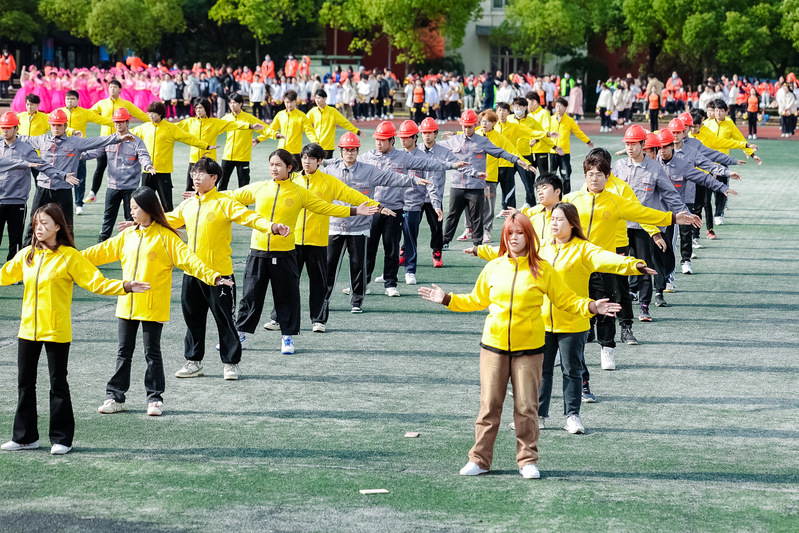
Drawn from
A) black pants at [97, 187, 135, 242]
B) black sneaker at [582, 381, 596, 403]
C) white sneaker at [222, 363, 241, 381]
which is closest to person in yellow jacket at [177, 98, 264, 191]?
black pants at [97, 187, 135, 242]

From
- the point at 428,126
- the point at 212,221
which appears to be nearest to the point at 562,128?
the point at 428,126

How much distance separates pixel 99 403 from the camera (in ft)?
30.5

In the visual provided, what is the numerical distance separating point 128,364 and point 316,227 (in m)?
3.49

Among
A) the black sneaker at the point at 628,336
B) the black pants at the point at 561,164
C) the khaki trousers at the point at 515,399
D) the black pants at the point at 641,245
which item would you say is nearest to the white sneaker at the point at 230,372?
the khaki trousers at the point at 515,399

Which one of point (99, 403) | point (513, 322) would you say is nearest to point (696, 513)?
Result: point (513, 322)

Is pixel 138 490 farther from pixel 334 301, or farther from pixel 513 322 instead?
pixel 334 301

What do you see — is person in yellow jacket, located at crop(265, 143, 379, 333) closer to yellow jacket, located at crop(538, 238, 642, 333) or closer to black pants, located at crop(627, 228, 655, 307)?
black pants, located at crop(627, 228, 655, 307)

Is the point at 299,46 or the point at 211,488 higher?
the point at 299,46

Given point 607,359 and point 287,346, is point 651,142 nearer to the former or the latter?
point 607,359

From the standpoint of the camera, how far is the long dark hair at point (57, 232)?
315 inches

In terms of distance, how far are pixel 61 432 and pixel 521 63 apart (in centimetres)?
6508

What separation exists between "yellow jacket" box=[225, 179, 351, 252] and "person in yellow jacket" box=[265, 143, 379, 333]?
2.22 feet

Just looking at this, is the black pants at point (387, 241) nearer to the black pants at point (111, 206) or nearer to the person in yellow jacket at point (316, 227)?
the person in yellow jacket at point (316, 227)

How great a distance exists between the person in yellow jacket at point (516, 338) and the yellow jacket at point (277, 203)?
12.4ft
